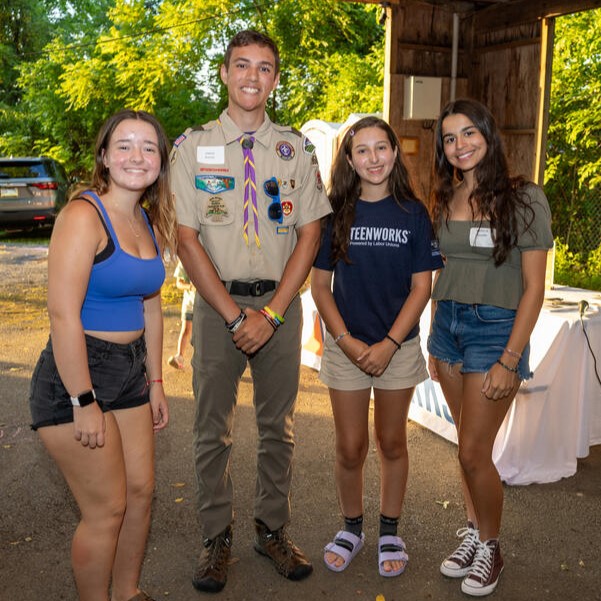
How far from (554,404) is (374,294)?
172cm

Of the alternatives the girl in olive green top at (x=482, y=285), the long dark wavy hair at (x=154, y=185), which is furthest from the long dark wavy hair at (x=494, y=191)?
the long dark wavy hair at (x=154, y=185)

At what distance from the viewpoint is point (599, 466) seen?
417cm

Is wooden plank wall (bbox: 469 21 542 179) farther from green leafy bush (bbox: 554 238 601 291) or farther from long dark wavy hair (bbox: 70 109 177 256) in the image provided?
long dark wavy hair (bbox: 70 109 177 256)

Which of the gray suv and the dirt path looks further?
the gray suv

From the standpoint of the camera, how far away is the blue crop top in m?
2.13

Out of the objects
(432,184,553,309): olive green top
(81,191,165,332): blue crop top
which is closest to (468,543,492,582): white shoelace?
(432,184,553,309): olive green top

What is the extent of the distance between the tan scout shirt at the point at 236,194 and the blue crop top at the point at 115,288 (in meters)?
0.55

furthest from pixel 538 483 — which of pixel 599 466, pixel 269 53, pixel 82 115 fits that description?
pixel 82 115

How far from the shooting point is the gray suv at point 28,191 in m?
14.9

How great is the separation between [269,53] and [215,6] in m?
16.7

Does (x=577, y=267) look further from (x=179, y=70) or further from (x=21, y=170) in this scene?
(x=179, y=70)

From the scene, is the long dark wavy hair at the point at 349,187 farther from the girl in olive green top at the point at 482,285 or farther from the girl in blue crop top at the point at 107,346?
the girl in blue crop top at the point at 107,346

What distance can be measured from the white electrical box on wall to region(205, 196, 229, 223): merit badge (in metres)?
4.73

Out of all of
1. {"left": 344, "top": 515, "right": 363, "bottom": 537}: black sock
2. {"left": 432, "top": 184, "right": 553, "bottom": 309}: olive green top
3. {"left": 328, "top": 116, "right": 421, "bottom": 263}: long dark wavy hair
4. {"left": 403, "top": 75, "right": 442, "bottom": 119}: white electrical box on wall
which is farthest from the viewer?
{"left": 403, "top": 75, "right": 442, "bottom": 119}: white electrical box on wall
